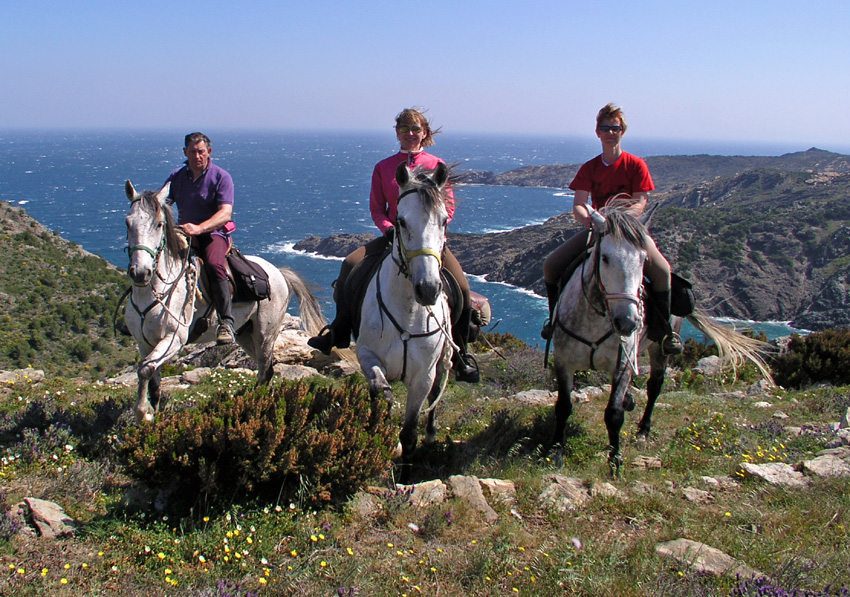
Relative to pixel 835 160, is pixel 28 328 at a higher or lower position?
lower

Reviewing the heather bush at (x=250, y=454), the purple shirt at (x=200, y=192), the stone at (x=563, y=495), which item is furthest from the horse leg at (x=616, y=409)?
the purple shirt at (x=200, y=192)

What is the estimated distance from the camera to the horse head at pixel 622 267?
18.1 feet

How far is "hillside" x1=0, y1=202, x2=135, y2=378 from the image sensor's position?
35.7 meters

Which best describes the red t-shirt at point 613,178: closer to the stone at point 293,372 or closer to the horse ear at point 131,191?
the horse ear at point 131,191

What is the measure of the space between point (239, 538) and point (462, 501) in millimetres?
1634

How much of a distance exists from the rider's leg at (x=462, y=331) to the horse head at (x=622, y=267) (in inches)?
56.6

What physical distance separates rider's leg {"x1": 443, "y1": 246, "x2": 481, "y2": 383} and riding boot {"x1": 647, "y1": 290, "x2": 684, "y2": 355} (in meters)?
2.01

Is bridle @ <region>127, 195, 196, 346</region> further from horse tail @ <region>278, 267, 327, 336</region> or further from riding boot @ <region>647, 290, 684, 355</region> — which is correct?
riding boot @ <region>647, 290, 684, 355</region>

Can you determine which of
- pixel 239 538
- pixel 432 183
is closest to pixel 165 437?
pixel 239 538

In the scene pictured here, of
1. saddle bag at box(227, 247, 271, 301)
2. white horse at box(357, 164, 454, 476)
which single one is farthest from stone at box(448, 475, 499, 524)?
saddle bag at box(227, 247, 271, 301)

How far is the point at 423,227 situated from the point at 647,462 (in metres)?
3.44

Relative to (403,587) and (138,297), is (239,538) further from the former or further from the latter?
(138,297)

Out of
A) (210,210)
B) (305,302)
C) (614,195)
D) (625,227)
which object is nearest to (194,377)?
(305,302)

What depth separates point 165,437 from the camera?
4.48m
